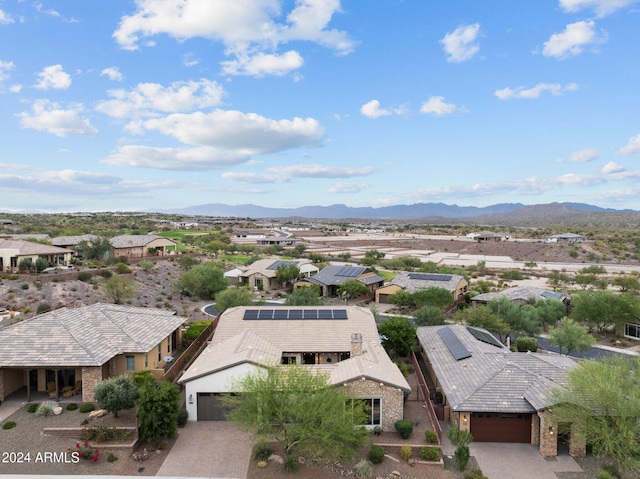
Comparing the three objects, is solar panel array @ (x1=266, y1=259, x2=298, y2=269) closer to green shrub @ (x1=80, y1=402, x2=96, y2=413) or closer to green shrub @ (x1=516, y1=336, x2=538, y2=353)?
green shrub @ (x1=516, y1=336, x2=538, y2=353)

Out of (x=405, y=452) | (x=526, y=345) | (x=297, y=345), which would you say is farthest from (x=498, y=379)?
(x=526, y=345)

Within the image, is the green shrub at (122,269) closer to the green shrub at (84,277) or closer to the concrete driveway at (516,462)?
the green shrub at (84,277)

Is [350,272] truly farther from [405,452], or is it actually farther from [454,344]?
[405,452]

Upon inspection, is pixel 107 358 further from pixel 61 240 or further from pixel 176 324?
pixel 61 240

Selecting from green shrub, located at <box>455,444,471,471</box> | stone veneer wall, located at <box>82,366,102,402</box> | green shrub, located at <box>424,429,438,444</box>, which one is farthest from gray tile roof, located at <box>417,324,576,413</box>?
stone veneer wall, located at <box>82,366,102,402</box>

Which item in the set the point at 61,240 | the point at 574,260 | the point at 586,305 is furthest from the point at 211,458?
the point at 574,260

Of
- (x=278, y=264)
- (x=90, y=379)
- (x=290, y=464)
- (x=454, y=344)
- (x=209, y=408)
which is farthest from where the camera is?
(x=278, y=264)

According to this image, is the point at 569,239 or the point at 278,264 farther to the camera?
the point at 569,239
